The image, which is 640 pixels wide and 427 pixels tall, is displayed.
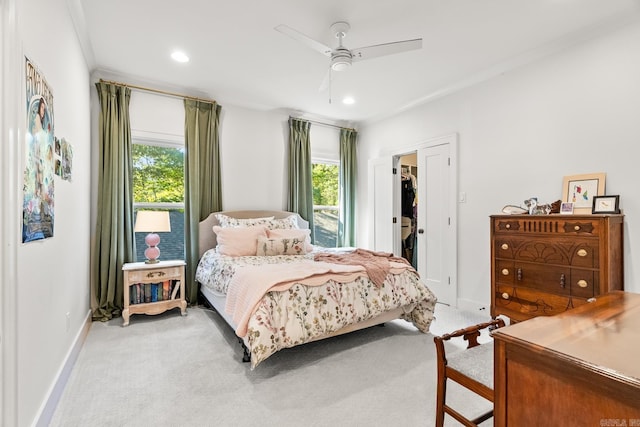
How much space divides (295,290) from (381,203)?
2894 millimetres

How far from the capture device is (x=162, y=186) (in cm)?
392

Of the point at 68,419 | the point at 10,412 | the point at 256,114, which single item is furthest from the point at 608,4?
the point at 68,419

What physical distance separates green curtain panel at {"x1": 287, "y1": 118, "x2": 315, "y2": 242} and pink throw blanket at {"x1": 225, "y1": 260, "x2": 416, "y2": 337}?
6.80 feet

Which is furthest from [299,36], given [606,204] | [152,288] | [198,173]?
[152,288]

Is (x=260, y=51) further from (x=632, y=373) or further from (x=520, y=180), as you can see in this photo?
(x=632, y=373)

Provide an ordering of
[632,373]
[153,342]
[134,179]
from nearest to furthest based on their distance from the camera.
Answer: [632,373] → [153,342] → [134,179]

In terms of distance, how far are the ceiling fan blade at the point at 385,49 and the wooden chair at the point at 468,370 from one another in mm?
1994

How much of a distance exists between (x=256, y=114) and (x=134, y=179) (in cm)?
186

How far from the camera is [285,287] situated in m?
2.23

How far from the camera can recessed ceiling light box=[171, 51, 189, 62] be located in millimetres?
3068

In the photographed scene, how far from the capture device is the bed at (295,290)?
2.15 m

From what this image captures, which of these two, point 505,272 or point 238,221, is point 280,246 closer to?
point 238,221

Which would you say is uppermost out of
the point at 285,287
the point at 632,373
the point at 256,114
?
the point at 256,114

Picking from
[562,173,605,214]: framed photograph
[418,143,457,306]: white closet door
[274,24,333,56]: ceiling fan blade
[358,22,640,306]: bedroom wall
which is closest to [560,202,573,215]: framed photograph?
[562,173,605,214]: framed photograph
